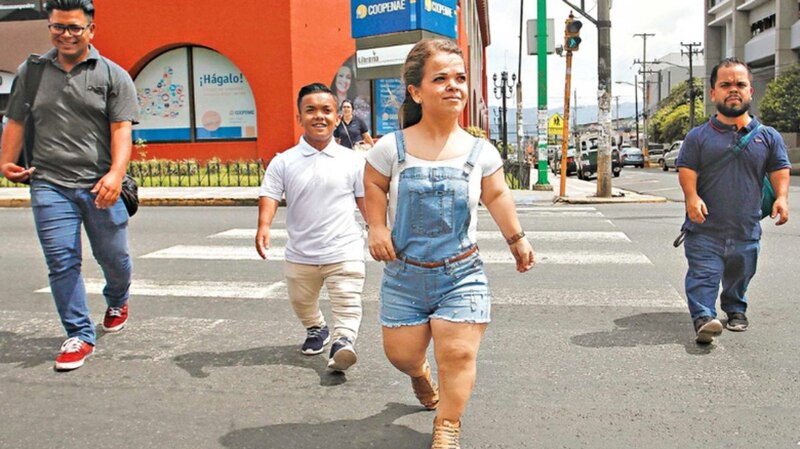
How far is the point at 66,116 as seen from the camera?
184 inches

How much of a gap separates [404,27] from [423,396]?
64.2 ft

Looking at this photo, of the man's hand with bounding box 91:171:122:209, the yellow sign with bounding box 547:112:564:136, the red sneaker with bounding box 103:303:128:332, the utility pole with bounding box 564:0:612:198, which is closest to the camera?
the man's hand with bounding box 91:171:122:209

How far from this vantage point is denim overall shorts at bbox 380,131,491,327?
320 centimetres

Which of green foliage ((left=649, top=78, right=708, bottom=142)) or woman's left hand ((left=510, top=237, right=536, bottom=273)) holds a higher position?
green foliage ((left=649, top=78, right=708, bottom=142))

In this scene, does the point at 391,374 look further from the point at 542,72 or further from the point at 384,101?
the point at 384,101

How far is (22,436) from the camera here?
3617 millimetres

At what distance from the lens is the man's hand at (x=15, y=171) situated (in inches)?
181

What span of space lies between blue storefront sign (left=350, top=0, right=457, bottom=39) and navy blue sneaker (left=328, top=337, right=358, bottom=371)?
61.7 ft

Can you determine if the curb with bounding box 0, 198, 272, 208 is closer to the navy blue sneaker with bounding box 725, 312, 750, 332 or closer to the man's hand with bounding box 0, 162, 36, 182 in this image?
the man's hand with bounding box 0, 162, 36, 182

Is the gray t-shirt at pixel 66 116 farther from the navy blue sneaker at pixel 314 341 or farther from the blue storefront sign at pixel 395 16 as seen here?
the blue storefront sign at pixel 395 16

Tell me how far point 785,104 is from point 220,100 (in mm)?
29953

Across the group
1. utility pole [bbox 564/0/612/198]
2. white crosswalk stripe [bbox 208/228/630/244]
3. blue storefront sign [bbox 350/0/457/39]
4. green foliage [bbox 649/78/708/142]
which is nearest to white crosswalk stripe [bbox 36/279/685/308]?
white crosswalk stripe [bbox 208/228/630/244]

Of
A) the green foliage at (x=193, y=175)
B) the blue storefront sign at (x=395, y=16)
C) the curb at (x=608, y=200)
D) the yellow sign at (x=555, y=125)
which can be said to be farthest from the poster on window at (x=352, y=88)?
the curb at (x=608, y=200)

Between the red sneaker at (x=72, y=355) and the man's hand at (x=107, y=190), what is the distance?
83cm
